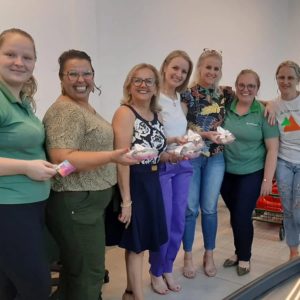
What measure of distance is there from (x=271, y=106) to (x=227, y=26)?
7.78 ft

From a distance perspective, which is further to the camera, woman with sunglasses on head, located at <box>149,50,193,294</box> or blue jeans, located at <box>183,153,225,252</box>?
blue jeans, located at <box>183,153,225,252</box>

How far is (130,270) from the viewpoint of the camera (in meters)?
2.05

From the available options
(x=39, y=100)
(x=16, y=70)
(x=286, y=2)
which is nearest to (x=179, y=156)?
(x=16, y=70)

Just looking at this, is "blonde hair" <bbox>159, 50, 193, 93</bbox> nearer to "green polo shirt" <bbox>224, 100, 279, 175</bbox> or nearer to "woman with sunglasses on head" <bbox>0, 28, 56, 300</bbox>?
"green polo shirt" <bbox>224, 100, 279, 175</bbox>

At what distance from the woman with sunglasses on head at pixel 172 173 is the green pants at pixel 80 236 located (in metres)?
0.63

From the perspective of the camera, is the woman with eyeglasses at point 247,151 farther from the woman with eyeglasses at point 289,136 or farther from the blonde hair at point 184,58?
the blonde hair at point 184,58

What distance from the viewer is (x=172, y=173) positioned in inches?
89.6

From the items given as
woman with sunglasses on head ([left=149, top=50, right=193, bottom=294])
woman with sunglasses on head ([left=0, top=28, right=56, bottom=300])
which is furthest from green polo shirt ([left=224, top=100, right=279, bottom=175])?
woman with sunglasses on head ([left=0, top=28, right=56, bottom=300])

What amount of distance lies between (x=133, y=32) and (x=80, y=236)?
2.25 meters

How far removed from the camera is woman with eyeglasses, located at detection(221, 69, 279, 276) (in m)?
2.49

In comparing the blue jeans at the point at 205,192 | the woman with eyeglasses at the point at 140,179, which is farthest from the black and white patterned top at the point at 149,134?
the blue jeans at the point at 205,192

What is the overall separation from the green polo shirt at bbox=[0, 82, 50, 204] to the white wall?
1284mm

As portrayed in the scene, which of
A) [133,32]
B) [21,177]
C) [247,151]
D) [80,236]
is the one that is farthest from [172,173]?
[133,32]

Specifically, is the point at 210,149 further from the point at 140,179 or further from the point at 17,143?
the point at 17,143
